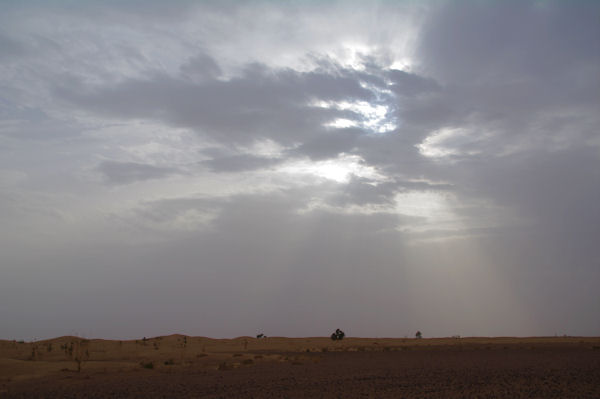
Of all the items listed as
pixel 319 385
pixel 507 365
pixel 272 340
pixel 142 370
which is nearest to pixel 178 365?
pixel 142 370

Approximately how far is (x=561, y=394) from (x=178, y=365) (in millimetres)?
26296

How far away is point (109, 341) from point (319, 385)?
1965 inches

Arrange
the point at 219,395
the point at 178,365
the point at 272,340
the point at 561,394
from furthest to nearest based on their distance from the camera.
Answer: the point at 272,340 < the point at 178,365 < the point at 219,395 < the point at 561,394

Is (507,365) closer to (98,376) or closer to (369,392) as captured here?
(369,392)

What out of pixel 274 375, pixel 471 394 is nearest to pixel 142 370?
pixel 274 375

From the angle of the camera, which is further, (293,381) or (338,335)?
(338,335)

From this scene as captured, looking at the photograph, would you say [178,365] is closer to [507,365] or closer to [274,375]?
[274,375]

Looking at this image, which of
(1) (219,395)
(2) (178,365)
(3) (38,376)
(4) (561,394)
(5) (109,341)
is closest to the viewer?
(4) (561,394)

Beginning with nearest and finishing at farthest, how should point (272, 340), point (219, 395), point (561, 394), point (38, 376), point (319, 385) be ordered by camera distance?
point (561, 394), point (219, 395), point (319, 385), point (38, 376), point (272, 340)

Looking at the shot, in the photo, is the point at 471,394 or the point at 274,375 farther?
the point at 274,375

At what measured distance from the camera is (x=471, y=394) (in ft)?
66.3

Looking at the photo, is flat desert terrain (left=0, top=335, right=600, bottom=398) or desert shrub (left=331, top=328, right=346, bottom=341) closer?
flat desert terrain (left=0, top=335, right=600, bottom=398)

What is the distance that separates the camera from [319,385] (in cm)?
2450

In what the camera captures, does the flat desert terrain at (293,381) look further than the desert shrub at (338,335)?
No
